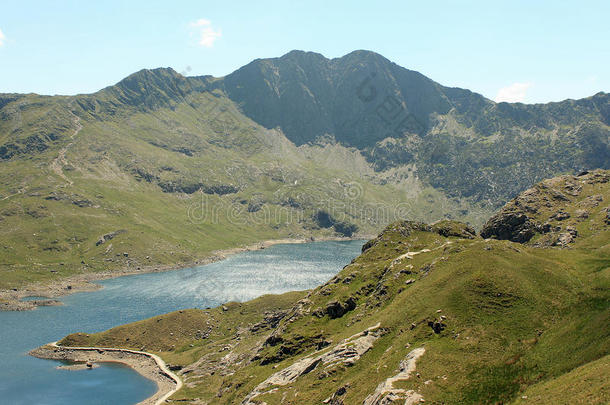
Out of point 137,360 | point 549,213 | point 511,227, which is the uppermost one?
point 549,213

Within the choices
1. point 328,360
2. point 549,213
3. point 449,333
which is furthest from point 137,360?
point 549,213

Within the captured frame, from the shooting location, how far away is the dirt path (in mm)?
163075

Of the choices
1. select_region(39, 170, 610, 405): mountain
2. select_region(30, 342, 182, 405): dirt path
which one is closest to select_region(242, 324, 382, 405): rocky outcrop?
select_region(39, 170, 610, 405): mountain

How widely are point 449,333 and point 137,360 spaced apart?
151449mm

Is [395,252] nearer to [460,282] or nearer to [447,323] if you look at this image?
[460,282]

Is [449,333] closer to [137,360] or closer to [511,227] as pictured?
[511,227]

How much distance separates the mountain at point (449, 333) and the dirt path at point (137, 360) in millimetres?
7147

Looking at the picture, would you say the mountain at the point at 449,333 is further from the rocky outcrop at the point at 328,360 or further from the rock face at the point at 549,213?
the rock face at the point at 549,213

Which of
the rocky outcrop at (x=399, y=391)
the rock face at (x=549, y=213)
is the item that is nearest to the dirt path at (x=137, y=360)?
the rocky outcrop at (x=399, y=391)

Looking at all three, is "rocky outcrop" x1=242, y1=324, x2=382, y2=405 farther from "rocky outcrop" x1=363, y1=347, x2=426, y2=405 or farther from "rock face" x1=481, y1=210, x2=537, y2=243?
"rock face" x1=481, y1=210, x2=537, y2=243

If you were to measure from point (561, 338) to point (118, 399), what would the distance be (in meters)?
146

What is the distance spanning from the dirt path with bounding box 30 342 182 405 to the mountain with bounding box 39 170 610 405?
7147mm

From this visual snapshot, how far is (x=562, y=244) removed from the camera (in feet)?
490

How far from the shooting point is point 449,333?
276ft
